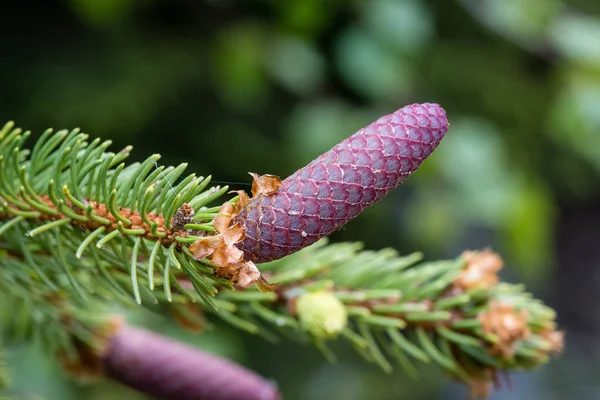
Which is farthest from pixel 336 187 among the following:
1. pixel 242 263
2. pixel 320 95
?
pixel 320 95

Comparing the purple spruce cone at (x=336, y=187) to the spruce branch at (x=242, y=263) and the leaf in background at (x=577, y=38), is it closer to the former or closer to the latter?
the spruce branch at (x=242, y=263)

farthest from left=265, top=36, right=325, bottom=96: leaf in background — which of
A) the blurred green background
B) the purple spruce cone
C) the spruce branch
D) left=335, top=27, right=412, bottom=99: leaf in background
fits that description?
the purple spruce cone

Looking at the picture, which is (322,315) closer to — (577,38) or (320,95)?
(577,38)

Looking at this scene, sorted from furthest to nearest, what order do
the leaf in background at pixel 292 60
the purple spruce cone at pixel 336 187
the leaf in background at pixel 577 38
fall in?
the leaf in background at pixel 292 60, the leaf in background at pixel 577 38, the purple spruce cone at pixel 336 187

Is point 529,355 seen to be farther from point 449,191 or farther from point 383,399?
point 383,399

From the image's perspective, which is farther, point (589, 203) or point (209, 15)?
point (589, 203)

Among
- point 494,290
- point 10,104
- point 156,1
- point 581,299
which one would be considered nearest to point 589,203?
point 581,299

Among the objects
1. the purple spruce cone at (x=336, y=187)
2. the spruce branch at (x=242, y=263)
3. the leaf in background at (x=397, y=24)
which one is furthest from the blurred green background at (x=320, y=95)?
the purple spruce cone at (x=336, y=187)
